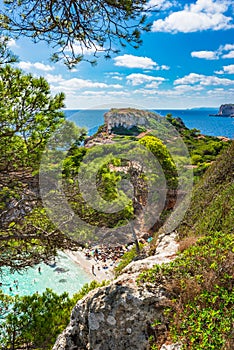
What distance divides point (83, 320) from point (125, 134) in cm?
1475

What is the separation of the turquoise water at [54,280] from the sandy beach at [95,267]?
0.30 metres

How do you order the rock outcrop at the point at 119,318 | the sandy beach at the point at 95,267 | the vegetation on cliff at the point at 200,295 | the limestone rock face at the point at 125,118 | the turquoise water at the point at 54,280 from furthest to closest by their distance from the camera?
the sandy beach at the point at 95,267 → the turquoise water at the point at 54,280 → the limestone rock face at the point at 125,118 → the rock outcrop at the point at 119,318 → the vegetation on cliff at the point at 200,295

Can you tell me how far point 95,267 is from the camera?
1945 cm

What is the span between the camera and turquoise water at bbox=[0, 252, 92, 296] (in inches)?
694

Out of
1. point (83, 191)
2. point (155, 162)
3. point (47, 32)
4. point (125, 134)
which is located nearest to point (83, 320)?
point (83, 191)

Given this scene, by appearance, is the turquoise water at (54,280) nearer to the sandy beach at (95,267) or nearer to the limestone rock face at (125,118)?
the sandy beach at (95,267)

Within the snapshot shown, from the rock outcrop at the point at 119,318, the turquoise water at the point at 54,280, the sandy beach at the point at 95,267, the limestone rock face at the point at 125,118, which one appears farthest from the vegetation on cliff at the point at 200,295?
the turquoise water at the point at 54,280

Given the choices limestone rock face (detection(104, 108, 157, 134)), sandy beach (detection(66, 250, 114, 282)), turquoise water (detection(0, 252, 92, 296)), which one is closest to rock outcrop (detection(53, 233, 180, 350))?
limestone rock face (detection(104, 108, 157, 134))

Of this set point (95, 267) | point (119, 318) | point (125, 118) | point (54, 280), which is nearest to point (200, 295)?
point (119, 318)

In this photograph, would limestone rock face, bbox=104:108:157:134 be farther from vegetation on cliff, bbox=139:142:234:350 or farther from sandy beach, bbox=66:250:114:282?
vegetation on cliff, bbox=139:142:234:350

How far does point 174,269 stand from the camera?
390 centimetres

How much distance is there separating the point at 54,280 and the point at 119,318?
55.0ft

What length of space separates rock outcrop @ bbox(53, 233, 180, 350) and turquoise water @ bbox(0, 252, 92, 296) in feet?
46.2

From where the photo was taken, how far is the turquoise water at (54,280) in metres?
17.6
